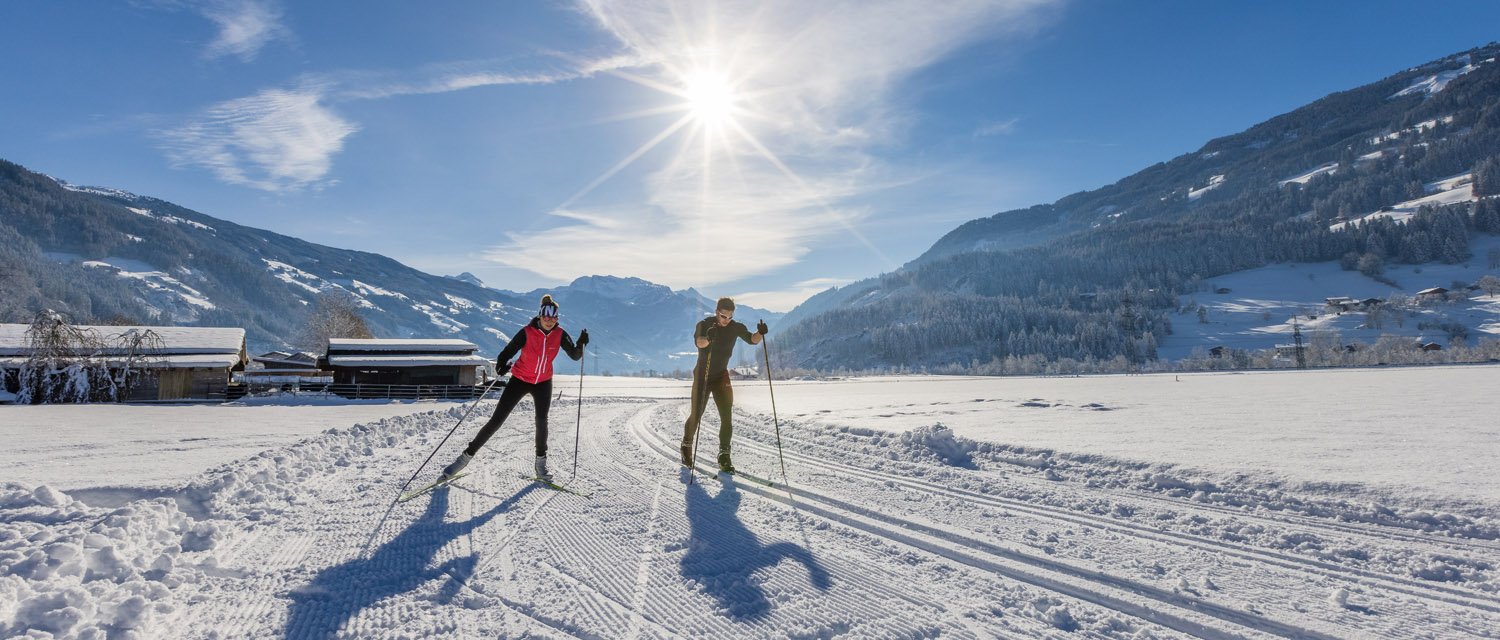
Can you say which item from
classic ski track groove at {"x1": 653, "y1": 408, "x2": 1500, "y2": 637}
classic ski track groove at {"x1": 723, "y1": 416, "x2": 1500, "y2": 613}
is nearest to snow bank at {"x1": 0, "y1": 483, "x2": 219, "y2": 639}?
classic ski track groove at {"x1": 653, "y1": 408, "x2": 1500, "y2": 637}

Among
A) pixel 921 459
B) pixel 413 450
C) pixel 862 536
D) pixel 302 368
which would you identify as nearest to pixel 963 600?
pixel 862 536

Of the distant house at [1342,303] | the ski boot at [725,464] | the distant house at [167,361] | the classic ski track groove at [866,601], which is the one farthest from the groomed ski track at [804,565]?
the distant house at [1342,303]

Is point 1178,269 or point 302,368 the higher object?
point 1178,269

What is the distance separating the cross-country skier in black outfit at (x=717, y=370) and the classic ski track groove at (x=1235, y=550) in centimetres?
200

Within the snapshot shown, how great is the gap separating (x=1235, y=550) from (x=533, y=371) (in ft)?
21.6

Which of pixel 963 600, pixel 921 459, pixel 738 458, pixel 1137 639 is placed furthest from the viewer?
pixel 738 458

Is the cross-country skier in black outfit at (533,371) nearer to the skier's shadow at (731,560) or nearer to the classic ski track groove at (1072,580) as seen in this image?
the skier's shadow at (731,560)

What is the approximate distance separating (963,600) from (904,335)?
5440 inches

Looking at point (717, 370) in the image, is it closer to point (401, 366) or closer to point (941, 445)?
point (941, 445)

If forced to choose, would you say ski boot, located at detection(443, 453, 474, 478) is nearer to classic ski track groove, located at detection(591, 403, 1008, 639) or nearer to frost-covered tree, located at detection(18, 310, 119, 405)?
classic ski track groove, located at detection(591, 403, 1008, 639)

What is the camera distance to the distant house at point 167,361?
107 feet

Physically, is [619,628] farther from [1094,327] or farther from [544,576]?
[1094,327]

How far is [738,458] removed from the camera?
916cm

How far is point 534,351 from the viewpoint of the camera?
6.98m
